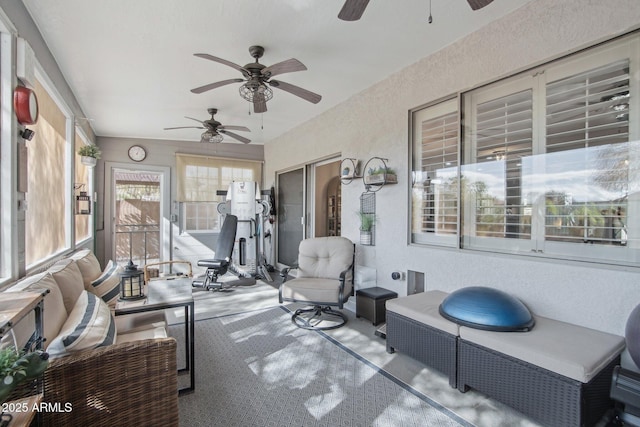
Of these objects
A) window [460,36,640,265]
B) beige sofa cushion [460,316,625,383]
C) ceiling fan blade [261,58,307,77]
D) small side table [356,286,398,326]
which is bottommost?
small side table [356,286,398,326]

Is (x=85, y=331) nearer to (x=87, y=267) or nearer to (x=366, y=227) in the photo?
(x=87, y=267)

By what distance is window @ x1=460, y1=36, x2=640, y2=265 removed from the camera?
2.02 metres

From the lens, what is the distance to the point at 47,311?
160 centimetres

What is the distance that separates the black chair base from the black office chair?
1.80m

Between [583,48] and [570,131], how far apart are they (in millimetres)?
567

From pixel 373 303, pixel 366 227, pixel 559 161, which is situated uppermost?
pixel 559 161

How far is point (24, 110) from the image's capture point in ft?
6.52

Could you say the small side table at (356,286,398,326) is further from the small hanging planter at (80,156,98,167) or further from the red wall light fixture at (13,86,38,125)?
the small hanging planter at (80,156,98,167)

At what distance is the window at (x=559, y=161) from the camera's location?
202cm

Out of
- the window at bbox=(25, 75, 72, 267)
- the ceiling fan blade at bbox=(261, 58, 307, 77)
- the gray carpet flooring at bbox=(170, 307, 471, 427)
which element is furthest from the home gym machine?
the ceiling fan blade at bbox=(261, 58, 307, 77)

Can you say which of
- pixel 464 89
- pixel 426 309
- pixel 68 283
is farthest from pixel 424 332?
pixel 68 283

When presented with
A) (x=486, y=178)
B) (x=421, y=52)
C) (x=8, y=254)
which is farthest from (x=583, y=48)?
(x=8, y=254)

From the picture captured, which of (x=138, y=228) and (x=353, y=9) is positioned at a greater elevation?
(x=353, y=9)

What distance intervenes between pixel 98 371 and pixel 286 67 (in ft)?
8.01
